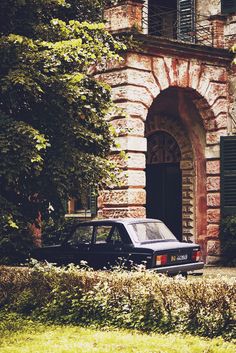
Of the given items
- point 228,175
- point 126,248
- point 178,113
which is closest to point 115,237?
point 126,248

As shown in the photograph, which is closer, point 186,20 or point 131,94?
point 131,94

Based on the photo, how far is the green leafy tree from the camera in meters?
11.1

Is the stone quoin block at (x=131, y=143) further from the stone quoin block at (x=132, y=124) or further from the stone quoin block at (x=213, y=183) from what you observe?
the stone quoin block at (x=213, y=183)

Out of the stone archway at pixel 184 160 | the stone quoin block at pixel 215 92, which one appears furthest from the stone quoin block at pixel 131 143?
the stone archway at pixel 184 160

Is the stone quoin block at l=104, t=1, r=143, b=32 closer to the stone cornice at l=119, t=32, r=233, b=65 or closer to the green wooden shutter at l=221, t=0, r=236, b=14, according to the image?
the stone cornice at l=119, t=32, r=233, b=65

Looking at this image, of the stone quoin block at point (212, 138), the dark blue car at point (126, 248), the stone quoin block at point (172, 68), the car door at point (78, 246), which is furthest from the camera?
the stone quoin block at point (212, 138)

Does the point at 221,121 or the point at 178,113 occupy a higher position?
the point at 178,113

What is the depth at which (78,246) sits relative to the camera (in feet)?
49.0

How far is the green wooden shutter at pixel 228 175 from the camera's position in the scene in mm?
19859

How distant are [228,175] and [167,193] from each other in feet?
10.1

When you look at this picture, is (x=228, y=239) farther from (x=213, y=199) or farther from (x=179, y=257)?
(x=179, y=257)

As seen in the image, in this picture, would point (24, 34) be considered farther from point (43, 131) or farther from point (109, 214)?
point (109, 214)

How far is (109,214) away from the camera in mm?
17891

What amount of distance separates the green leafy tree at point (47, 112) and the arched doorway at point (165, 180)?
8.69 meters
